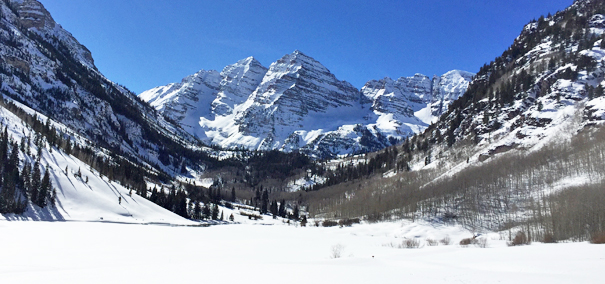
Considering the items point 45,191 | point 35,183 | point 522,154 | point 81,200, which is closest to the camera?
point 45,191

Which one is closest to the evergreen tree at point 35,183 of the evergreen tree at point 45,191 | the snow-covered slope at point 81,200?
the evergreen tree at point 45,191

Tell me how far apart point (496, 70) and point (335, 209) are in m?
125

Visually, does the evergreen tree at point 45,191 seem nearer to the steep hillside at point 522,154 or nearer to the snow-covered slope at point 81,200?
the snow-covered slope at point 81,200

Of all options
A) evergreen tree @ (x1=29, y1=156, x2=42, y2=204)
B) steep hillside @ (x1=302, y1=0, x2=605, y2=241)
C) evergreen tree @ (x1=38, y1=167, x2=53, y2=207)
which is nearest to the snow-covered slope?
evergreen tree @ (x1=38, y1=167, x2=53, y2=207)

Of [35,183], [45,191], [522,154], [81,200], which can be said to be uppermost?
[522,154]

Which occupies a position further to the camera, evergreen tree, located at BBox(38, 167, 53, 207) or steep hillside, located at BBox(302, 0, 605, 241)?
steep hillside, located at BBox(302, 0, 605, 241)

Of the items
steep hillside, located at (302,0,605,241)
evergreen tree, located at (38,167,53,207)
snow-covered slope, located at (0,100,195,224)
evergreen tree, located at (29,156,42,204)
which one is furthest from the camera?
steep hillside, located at (302,0,605,241)

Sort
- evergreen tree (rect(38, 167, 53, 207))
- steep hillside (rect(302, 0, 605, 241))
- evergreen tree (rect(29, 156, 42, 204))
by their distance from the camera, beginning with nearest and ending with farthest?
evergreen tree (rect(29, 156, 42, 204))
evergreen tree (rect(38, 167, 53, 207))
steep hillside (rect(302, 0, 605, 241))

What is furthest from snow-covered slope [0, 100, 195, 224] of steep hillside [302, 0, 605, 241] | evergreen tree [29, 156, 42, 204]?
steep hillside [302, 0, 605, 241]

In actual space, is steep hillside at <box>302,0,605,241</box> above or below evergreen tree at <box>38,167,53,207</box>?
above

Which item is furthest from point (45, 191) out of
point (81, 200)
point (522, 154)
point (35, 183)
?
point (522, 154)

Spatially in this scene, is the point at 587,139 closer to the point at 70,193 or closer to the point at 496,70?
the point at 496,70

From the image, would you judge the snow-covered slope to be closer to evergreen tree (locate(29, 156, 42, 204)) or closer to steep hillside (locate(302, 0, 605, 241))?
evergreen tree (locate(29, 156, 42, 204))

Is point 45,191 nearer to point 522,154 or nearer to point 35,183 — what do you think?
point 35,183
